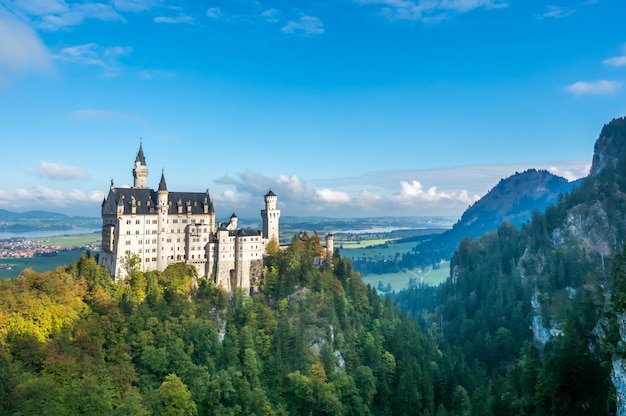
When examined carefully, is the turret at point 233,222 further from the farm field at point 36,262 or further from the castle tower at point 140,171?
the farm field at point 36,262

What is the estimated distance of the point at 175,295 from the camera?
84875 mm

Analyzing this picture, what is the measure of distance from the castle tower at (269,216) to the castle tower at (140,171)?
22165 millimetres

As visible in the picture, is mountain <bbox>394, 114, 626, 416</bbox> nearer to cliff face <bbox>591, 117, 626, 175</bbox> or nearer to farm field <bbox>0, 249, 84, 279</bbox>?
cliff face <bbox>591, 117, 626, 175</bbox>

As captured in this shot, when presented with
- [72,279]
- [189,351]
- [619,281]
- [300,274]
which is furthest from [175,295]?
[619,281]

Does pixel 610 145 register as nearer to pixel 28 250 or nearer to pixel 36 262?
pixel 36 262

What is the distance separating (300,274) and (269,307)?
26.7 ft

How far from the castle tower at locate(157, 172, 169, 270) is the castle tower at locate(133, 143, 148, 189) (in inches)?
315

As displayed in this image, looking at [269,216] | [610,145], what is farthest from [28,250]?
[610,145]

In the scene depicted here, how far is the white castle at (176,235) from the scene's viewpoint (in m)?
86.6

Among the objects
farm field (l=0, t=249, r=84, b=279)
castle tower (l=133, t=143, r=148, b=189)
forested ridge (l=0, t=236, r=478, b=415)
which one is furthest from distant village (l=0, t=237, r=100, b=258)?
forested ridge (l=0, t=236, r=478, b=415)

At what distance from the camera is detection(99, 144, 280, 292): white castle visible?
8656 centimetres

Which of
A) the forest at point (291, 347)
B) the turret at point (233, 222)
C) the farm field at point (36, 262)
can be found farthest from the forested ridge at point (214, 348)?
the farm field at point (36, 262)

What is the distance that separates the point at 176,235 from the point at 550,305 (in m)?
81.7

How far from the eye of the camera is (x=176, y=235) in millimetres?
92125
